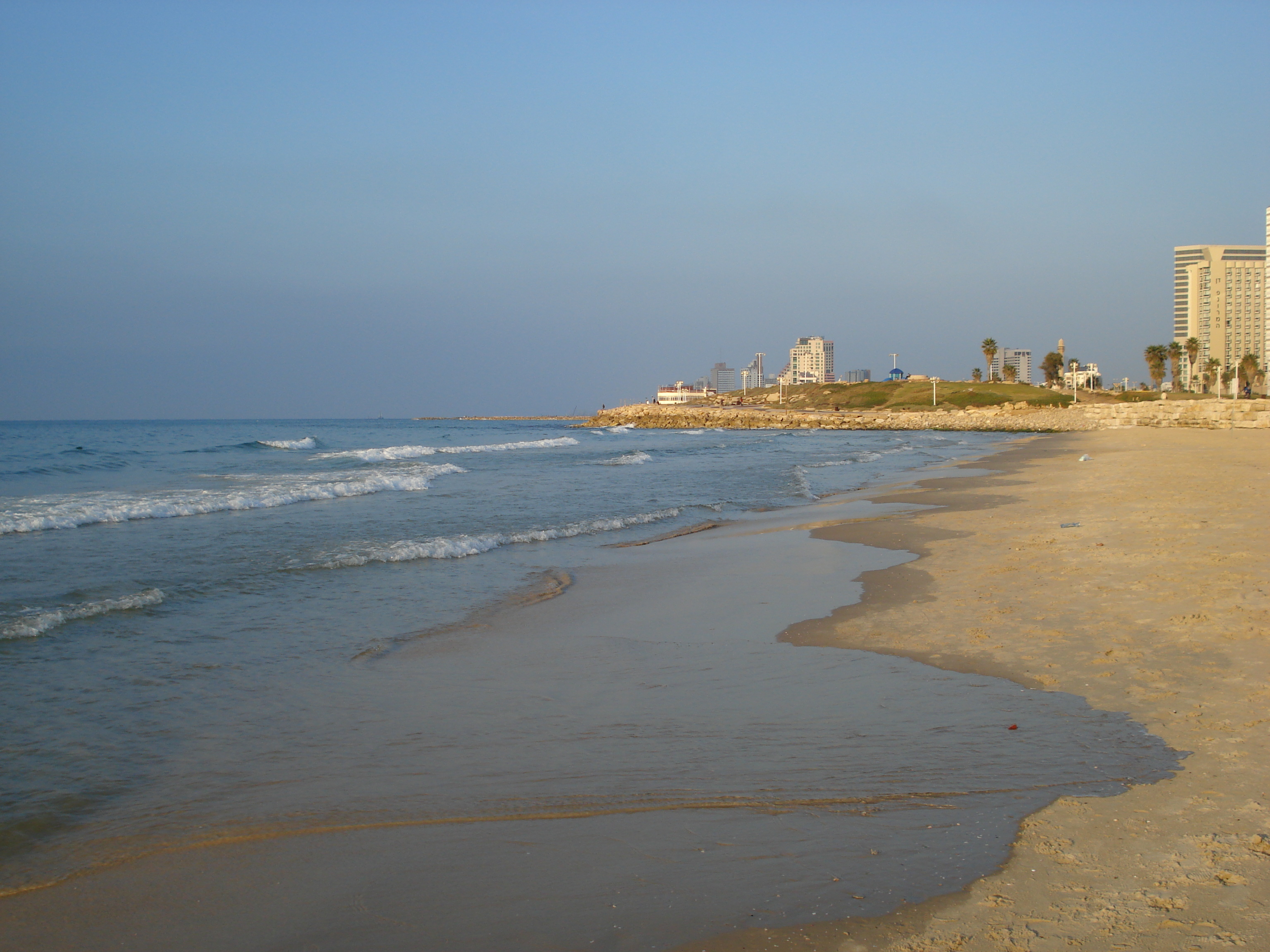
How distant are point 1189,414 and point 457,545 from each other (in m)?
49.1

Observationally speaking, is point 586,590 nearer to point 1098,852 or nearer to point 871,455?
point 1098,852

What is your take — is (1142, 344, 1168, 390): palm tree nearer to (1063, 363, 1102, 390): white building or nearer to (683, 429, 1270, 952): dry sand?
(1063, 363, 1102, 390): white building

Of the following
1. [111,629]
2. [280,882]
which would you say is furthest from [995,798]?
[111,629]

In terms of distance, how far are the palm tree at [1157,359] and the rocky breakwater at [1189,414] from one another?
48076 mm

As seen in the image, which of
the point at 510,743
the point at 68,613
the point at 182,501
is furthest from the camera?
the point at 182,501

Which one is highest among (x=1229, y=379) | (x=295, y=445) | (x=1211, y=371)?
(x=1211, y=371)

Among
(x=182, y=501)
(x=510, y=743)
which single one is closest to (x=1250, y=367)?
(x=182, y=501)

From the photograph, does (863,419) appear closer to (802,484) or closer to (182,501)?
(802,484)

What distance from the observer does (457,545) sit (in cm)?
1244

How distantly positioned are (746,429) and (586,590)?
83.5 m

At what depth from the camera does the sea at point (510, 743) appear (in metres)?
3.22

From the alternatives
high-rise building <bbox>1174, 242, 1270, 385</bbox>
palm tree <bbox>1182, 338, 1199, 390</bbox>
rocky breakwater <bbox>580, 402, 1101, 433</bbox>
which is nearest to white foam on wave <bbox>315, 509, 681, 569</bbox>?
rocky breakwater <bbox>580, 402, 1101, 433</bbox>

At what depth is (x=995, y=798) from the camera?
12.6 ft

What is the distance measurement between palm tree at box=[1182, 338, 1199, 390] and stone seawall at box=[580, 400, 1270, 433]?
2340 cm
